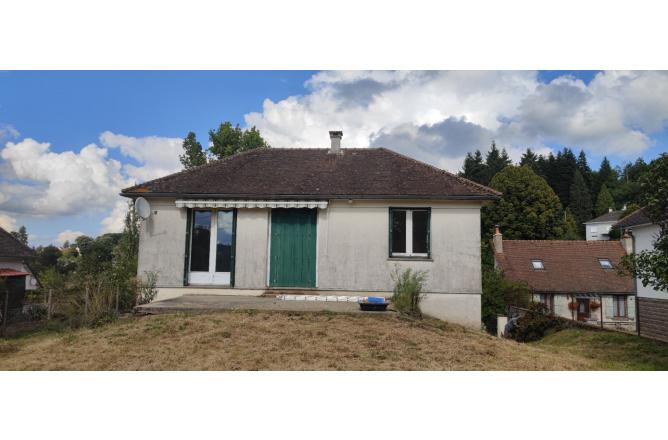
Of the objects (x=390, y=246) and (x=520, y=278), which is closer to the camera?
(x=390, y=246)

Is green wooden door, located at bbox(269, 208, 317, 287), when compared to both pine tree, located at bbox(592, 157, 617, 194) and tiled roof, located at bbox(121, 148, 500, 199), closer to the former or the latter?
tiled roof, located at bbox(121, 148, 500, 199)

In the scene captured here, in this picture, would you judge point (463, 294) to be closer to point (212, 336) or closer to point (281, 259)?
point (281, 259)

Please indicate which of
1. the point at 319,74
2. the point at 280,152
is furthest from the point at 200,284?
the point at 319,74

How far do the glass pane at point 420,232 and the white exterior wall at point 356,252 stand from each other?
261 mm

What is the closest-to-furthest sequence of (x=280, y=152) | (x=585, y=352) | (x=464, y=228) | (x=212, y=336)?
(x=212, y=336) < (x=585, y=352) < (x=464, y=228) < (x=280, y=152)

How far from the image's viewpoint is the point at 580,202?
60.7 meters

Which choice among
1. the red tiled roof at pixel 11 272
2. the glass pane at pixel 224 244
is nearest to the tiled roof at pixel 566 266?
the glass pane at pixel 224 244

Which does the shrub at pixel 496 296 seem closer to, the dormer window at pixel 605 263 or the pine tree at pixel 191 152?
the dormer window at pixel 605 263

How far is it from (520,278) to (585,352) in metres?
16.5

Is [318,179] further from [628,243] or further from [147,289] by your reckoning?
[628,243]

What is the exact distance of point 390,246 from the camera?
13727 millimetres

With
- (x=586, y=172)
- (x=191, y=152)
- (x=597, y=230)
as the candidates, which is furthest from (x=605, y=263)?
(x=586, y=172)

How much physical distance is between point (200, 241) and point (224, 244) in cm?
90

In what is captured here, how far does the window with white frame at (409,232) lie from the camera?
45.3ft
